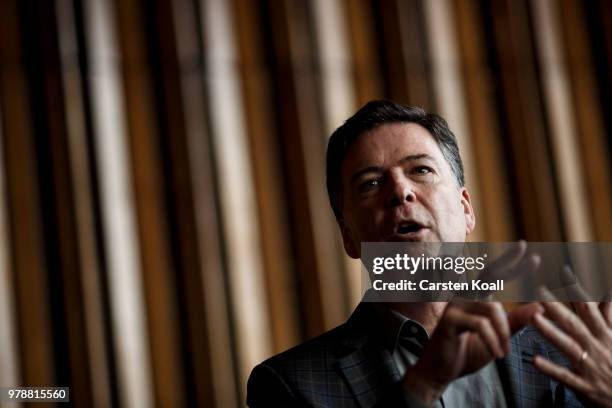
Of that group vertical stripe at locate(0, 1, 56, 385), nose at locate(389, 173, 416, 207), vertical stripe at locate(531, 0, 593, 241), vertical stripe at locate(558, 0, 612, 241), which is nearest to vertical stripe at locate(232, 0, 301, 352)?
vertical stripe at locate(0, 1, 56, 385)

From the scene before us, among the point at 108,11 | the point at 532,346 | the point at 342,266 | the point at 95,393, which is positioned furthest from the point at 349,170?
the point at 108,11

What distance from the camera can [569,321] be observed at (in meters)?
1.30

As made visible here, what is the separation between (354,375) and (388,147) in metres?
0.45

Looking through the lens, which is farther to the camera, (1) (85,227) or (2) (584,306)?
(1) (85,227)

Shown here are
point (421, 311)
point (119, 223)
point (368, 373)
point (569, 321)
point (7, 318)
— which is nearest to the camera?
point (569, 321)

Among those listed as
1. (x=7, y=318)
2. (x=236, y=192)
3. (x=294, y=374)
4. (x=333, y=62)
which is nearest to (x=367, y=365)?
(x=294, y=374)

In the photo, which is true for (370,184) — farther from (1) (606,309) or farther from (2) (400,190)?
(1) (606,309)

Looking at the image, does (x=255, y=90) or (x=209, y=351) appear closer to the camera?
(x=209, y=351)

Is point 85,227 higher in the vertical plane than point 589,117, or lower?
lower

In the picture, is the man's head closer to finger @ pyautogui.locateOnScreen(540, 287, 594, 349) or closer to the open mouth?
the open mouth

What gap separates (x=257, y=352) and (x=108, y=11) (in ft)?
4.25

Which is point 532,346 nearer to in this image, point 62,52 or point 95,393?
point 95,393

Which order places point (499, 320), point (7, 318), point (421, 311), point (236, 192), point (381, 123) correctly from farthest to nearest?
point (236, 192) < point (7, 318) < point (381, 123) < point (421, 311) < point (499, 320)

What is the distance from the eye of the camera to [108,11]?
2.91 meters
